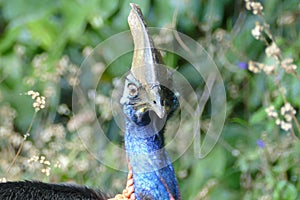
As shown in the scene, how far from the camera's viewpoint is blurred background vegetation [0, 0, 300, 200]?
13.4ft

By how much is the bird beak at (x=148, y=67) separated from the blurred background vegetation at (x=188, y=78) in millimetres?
1367

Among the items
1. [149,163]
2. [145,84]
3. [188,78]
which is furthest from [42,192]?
[188,78]

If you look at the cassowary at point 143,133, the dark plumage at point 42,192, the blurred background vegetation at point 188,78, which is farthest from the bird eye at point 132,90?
the blurred background vegetation at point 188,78

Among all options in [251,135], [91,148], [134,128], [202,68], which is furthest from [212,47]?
[134,128]

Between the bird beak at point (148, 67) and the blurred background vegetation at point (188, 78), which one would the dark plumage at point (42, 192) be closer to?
the bird beak at point (148, 67)

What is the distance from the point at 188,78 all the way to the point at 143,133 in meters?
1.76

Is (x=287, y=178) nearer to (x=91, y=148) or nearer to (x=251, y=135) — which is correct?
(x=251, y=135)

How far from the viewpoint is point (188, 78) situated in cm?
441

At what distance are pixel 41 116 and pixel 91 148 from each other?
1.72 ft

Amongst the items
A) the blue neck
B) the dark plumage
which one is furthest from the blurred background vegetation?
the blue neck

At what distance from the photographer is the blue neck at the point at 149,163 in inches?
106

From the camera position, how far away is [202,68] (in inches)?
172

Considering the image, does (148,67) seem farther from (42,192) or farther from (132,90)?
(42,192)

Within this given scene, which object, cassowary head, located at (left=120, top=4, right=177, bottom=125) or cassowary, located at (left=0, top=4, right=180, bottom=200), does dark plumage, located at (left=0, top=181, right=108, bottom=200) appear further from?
cassowary head, located at (left=120, top=4, right=177, bottom=125)
